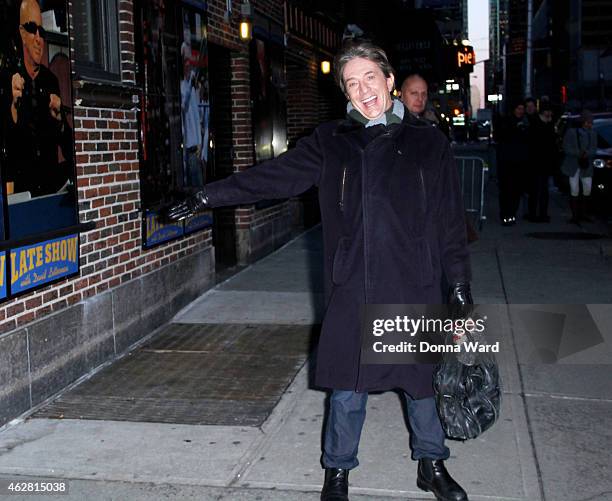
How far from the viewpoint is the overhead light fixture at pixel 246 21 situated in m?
11.0

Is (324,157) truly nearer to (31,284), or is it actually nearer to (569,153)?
(31,284)

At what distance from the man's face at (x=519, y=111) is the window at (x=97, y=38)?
949 cm

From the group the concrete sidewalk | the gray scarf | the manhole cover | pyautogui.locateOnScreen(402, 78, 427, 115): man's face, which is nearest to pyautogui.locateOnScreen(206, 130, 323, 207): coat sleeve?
the gray scarf

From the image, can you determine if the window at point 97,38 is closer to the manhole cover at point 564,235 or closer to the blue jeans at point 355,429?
the blue jeans at point 355,429

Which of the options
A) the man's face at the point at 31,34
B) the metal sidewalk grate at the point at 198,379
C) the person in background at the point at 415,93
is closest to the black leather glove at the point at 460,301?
the metal sidewalk grate at the point at 198,379

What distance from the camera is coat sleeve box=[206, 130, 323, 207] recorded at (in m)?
4.12

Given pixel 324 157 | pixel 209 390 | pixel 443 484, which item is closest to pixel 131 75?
pixel 209 390

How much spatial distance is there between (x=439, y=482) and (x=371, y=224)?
1.26 m

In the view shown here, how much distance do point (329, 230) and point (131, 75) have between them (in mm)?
4042

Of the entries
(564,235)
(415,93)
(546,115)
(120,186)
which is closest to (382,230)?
(415,93)

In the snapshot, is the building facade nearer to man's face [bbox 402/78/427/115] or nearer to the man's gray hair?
man's face [bbox 402/78/427/115]

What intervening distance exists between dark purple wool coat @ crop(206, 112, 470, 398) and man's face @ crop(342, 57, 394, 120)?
0.27ft

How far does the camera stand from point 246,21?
11.0 m

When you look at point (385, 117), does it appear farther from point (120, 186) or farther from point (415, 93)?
point (120, 186)
